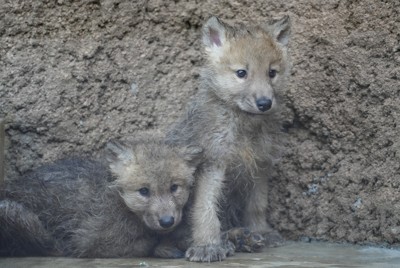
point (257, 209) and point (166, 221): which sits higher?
point (257, 209)

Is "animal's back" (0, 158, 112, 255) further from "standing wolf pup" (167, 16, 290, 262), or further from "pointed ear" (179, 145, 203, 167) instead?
"standing wolf pup" (167, 16, 290, 262)

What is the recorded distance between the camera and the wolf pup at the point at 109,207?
753cm

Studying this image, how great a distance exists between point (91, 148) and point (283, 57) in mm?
1748

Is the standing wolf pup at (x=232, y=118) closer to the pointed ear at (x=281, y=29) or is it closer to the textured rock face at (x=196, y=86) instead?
the pointed ear at (x=281, y=29)

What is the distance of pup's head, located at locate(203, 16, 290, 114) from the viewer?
7730mm

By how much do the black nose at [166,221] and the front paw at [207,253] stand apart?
0.80 ft

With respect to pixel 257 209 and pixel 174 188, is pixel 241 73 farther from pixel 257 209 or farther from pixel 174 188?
pixel 257 209

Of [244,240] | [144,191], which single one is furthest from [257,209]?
[144,191]

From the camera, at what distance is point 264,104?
7.60 meters

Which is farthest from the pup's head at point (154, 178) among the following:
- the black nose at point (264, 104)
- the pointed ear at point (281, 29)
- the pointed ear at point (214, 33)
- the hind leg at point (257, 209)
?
the pointed ear at point (281, 29)

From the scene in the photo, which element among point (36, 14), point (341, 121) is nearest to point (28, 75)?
point (36, 14)

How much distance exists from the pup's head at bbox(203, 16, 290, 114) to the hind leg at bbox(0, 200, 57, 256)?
5.48ft

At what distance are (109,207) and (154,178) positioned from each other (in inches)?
16.7

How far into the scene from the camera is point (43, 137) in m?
8.50
